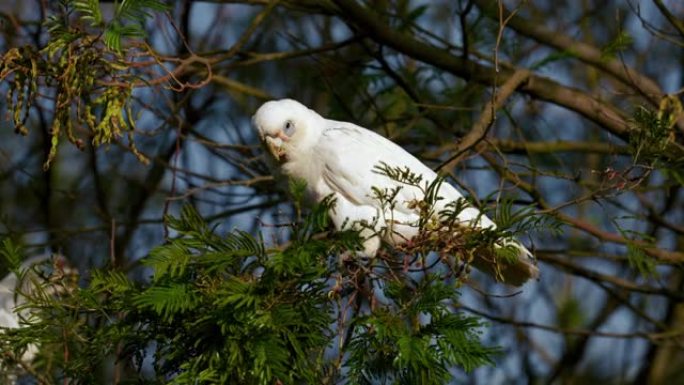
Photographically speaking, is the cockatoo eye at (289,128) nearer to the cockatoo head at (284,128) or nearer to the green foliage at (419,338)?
the cockatoo head at (284,128)

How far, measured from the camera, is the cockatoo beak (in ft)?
15.1

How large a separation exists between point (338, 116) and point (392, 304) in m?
3.05

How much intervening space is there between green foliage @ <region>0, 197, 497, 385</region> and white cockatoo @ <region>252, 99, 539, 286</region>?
3.49ft

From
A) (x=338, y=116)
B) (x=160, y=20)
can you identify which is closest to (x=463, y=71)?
(x=338, y=116)

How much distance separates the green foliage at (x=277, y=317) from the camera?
10.1 feet

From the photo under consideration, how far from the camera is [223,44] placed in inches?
323

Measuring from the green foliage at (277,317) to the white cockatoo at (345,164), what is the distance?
A: 1.06m

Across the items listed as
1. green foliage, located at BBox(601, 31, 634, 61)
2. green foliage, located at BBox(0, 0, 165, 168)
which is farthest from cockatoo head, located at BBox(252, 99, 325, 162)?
green foliage, located at BBox(601, 31, 634, 61)

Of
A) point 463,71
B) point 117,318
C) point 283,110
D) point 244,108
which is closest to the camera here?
point 117,318

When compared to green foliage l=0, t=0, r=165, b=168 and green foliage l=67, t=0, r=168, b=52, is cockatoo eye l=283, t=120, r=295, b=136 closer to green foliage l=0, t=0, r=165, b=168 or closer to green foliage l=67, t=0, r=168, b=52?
green foliage l=0, t=0, r=165, b=168

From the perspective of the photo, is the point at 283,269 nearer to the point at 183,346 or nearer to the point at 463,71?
the point at 183,346

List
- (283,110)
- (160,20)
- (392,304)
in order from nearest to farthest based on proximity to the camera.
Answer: (392,304) → (283,110) → (160,20)

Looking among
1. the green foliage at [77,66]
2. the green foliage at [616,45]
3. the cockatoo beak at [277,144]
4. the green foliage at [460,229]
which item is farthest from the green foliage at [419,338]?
the green foliage at [616,45]

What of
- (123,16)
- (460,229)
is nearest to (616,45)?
(460,229)
